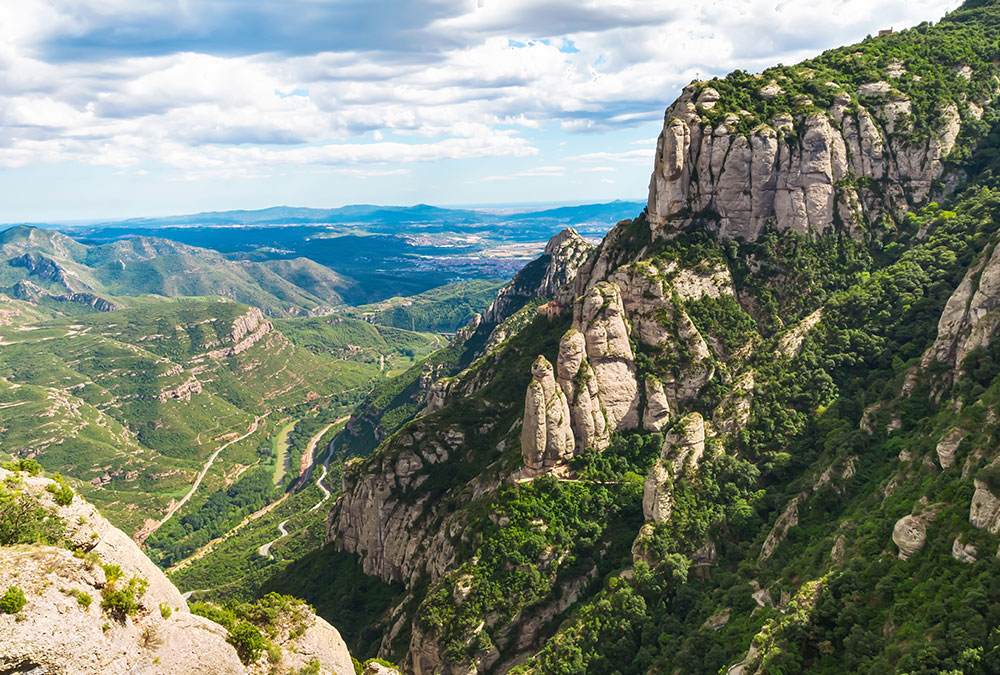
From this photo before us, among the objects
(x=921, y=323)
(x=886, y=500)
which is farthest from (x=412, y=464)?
(x=921, y=323)

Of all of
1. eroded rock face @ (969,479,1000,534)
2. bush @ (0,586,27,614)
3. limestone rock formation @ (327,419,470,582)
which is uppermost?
bush @ (0,586,27,614)

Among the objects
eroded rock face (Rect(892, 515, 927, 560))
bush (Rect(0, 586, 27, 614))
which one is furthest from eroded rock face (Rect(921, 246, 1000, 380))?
bush (Rect(0, 586, 27, 614))

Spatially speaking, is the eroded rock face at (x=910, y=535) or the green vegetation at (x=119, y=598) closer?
the green vegetation at (x=119, y=598)

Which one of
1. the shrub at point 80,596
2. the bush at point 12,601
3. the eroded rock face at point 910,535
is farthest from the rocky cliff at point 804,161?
the bush at point 12,601

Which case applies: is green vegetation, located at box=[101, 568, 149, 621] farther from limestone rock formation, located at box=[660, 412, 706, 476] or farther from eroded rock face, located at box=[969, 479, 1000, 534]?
limestone rock formation, located at box=[660, 412, 706, 476]

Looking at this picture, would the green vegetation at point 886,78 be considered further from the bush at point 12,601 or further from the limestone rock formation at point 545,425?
the bush at point 12,601

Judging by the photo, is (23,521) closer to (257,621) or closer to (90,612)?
(90,612)
